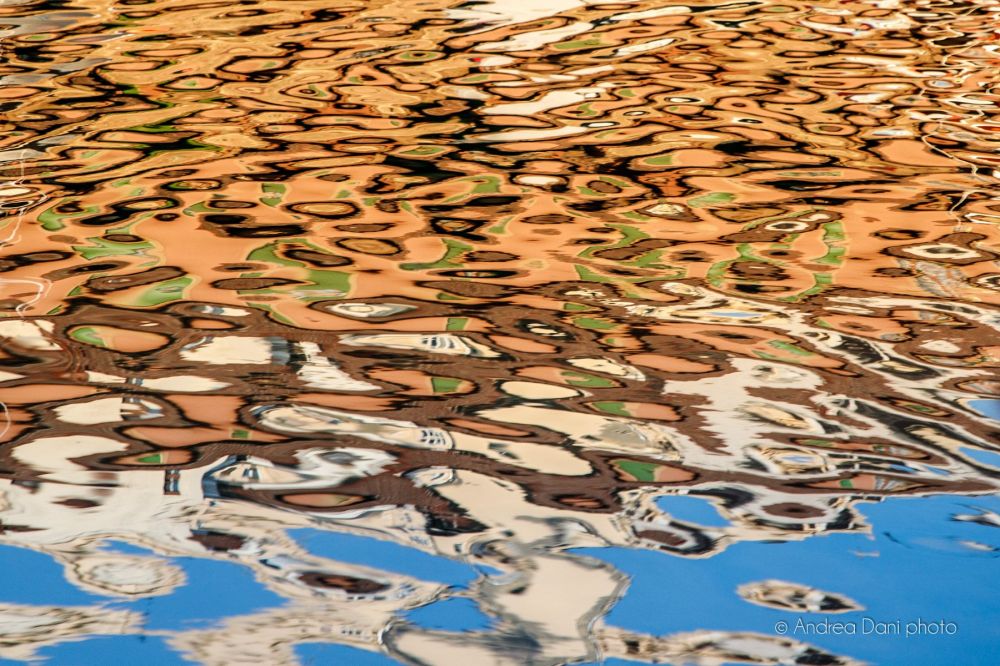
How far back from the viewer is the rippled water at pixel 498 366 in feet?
3.44

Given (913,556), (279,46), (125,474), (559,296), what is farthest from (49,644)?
(279,46)

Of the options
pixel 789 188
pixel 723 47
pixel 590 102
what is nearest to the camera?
pixel 789 188

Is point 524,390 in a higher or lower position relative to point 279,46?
lower

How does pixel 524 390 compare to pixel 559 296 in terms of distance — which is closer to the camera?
pixel 524 390

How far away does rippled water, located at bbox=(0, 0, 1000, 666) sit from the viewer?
3.44 ft

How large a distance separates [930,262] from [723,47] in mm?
1444

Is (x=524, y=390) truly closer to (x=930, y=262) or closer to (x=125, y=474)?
(x=125, y=474)

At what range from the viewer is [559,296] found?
171cm

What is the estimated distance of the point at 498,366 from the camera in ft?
4.86

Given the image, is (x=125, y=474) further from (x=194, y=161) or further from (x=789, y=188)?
(x=789, y=188)

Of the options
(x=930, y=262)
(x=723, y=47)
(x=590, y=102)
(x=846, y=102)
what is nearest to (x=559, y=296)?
(x=930, y=262)

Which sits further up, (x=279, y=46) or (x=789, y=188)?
(x=279, y=46)

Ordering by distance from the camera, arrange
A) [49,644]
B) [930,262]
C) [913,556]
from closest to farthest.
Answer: [49,644] → [913,556] → [930,262]

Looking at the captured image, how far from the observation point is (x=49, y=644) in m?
0.99
